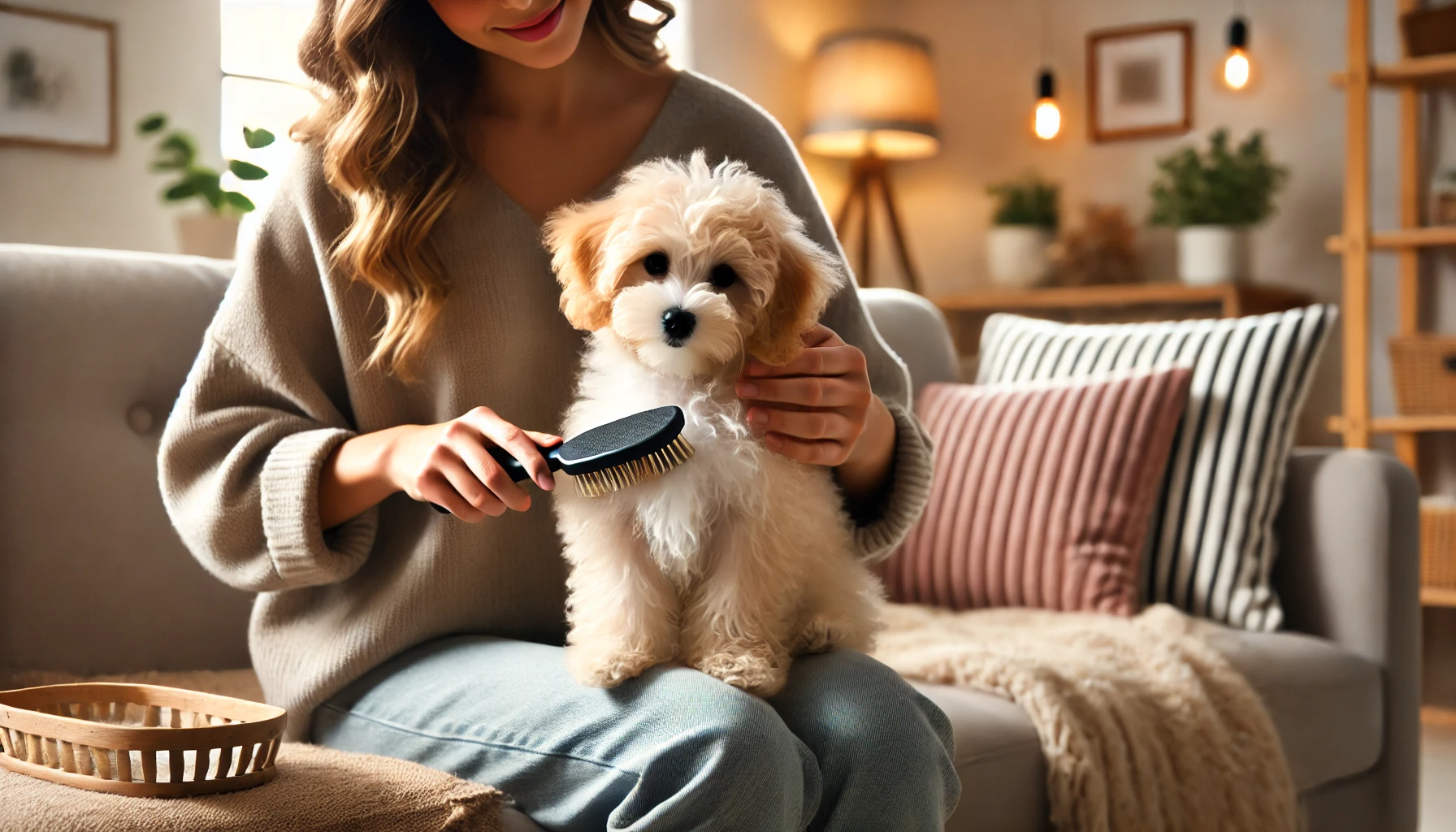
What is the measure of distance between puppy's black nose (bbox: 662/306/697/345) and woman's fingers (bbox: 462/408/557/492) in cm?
14

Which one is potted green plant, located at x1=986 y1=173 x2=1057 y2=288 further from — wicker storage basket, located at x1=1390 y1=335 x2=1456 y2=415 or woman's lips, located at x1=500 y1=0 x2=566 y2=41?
woman's lips, located at x1=500 y1=0 x2=566 y2=41

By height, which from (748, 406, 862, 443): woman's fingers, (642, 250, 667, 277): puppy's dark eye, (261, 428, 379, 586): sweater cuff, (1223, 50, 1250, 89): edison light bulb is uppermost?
(1223, 50, 1250, 89): edison light bulb

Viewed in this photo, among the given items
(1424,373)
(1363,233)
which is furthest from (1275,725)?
(1363,233)

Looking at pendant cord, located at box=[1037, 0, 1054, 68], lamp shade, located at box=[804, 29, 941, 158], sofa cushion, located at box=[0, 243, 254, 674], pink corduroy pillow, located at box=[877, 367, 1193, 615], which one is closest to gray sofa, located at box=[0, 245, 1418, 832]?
sofa cushion, located at box=[0, 243, 254, 674]

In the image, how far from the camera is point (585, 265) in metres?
0.99

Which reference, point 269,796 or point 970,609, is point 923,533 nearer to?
point 970,609

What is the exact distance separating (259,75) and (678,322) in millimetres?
2493

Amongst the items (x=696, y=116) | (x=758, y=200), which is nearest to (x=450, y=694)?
(x=758, y=200)

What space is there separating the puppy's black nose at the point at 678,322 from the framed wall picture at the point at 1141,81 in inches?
142

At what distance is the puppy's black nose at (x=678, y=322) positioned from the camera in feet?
2.97

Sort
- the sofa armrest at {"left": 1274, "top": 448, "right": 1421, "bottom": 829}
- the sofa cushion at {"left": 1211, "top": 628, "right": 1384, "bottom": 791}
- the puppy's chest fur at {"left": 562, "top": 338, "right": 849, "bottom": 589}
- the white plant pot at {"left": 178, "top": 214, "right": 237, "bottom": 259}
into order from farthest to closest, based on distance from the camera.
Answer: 1. the white plant pot at {"left": 178, "top": 214, "right": 237, "bottom": 259}
2. the sofa armrest at {"left": 1274, "top": 448, "right": 1421, "bottom": 829}
3. the sofa cushion at {"left": 1211, "top": 628, "right": 1384, "bottom": 791}
4. the puppy's chest fur at {"left": 562, "top": 338, "right": 849, "bottom": 589}

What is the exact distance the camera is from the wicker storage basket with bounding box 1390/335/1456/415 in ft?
11.0

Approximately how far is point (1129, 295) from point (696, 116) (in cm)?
287

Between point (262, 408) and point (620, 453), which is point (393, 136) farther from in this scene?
point (620, 453)
